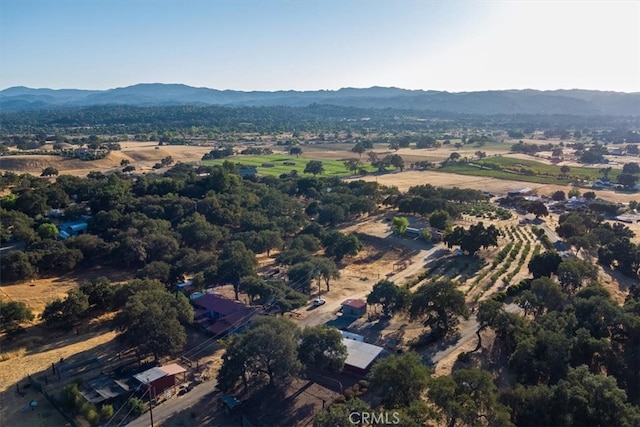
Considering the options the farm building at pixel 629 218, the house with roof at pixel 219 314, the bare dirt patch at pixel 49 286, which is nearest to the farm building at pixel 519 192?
the farm building at pixel 629 218

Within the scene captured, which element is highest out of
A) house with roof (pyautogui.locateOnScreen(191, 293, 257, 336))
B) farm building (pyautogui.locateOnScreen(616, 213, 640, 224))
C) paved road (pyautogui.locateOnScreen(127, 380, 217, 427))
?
house with roof (pyautogui.locateOnScreen(191, 293, 257, 336))

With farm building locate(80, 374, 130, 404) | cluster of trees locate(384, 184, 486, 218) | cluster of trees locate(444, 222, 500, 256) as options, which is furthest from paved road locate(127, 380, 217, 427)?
cluster of trees locate(384, 184, 486, 218)

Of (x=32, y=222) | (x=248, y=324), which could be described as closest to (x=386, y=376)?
(x=248, y=324)

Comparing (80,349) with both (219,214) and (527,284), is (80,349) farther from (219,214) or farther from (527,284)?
(527,284)

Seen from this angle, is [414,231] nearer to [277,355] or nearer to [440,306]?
[440,306]

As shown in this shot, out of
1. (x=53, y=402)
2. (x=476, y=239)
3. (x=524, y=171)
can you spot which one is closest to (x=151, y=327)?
(x=53, y=402)

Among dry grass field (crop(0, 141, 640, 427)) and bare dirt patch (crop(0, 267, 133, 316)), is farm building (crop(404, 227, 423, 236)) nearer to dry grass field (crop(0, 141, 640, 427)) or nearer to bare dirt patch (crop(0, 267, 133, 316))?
dry grass field (crop(0, 141, 640, 427))
